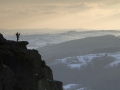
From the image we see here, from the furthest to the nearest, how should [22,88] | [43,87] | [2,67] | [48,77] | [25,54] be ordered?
1. [48,77]
2. [43,87]
3. [25,54]
4. [22,88]
5. [2,67]

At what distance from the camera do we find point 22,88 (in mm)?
36656

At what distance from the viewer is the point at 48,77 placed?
1913 inches

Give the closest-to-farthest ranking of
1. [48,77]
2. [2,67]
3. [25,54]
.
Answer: [2,67] → [25,54] → [48,77]

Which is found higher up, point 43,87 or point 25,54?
point 25,54

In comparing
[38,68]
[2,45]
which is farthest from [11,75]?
[38,68]

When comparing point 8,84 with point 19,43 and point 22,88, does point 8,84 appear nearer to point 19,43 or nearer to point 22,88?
point 22,88

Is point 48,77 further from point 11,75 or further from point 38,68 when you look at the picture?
point 11,75

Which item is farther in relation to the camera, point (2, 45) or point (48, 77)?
point (48, 77)

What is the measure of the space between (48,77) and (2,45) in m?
10.7

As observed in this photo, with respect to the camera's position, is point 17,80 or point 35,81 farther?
point 35,81

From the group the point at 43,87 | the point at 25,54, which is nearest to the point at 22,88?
the point at 25,54

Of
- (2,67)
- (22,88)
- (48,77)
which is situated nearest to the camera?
(2,67)

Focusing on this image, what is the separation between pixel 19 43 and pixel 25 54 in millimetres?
6428

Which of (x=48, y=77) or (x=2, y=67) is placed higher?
(x=2, y=67)
